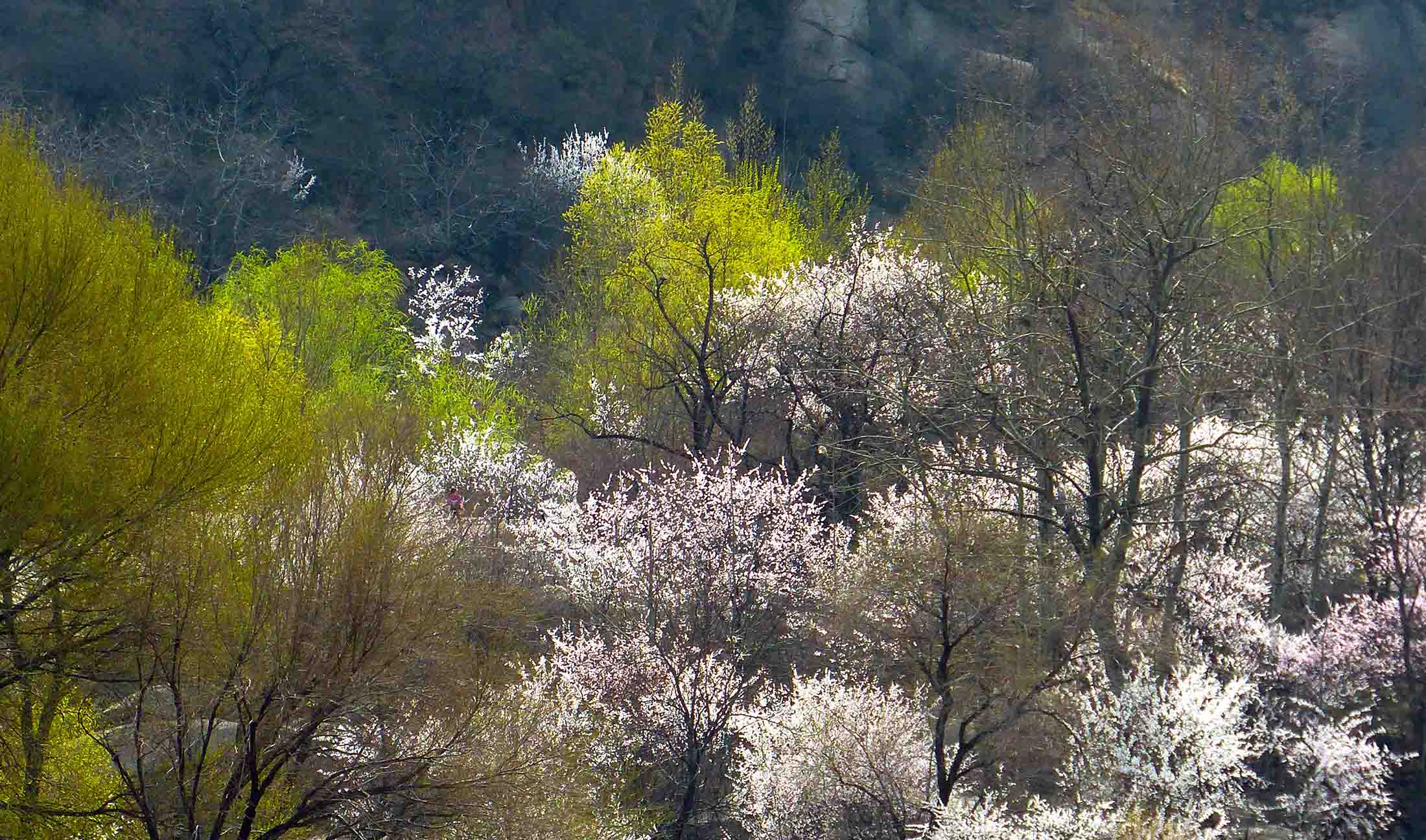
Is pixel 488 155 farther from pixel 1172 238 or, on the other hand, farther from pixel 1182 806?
pixel 1182 806

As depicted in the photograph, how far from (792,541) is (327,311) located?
696 inches

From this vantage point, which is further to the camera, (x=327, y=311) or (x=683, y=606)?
(x=327, y=311)

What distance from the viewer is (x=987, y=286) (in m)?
23.7

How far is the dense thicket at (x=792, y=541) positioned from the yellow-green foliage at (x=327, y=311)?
1.60 meters

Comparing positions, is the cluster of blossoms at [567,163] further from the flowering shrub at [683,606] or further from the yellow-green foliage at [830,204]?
the flowering shrub at [683,606]

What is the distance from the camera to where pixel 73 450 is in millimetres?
10867

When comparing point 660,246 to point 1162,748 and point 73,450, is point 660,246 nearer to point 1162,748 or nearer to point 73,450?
point 1162,748

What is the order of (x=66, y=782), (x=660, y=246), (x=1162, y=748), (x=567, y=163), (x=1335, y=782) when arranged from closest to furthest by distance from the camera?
(x=66, y=782) → (x=1162, y=748) → (x=1335, y=782) → (x=660, y=246) → (x=567, y=163)

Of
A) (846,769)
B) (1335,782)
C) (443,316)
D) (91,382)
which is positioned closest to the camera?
(91,382)

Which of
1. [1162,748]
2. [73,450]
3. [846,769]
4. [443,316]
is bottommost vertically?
[1162,748]

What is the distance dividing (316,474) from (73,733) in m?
3.43

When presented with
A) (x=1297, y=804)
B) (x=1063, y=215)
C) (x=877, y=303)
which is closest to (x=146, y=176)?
(x=877, y=303)

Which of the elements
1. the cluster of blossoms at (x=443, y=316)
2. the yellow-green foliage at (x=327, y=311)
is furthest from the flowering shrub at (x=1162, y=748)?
the cluster of blossoms at (x=443, y=316)

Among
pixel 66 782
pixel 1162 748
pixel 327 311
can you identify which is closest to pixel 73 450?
pixel 66 782
